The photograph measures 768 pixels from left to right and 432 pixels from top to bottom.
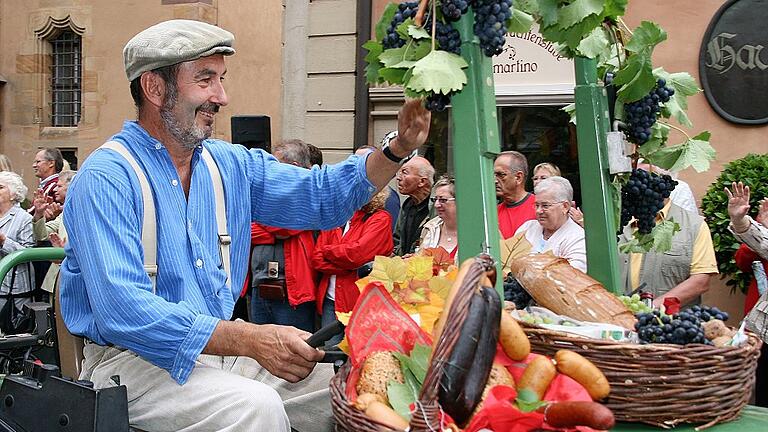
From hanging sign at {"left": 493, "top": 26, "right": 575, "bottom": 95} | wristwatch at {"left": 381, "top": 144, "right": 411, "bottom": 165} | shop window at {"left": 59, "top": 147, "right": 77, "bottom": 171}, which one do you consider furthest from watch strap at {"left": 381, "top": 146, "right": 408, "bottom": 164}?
shop window at {"left": 59, "top": 147, "right": 77, "bottom": 171}

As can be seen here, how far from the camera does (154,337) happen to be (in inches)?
95.5

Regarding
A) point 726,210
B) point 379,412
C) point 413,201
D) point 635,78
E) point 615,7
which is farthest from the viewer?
point 413,201

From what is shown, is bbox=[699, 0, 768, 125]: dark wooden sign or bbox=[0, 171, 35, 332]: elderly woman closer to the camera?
bbox=[0, 171, 35, 332]: elderly woman

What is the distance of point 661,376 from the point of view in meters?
2.05

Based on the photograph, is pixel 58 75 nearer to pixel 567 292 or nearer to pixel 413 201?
pixel 413 201

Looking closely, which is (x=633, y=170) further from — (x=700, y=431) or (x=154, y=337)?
(x=154, y=337)

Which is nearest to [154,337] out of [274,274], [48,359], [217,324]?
[217,324]

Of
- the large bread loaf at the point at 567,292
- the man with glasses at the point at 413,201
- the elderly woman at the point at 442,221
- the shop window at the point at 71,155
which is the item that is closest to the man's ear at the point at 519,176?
the elderly woman at the point at 442,221

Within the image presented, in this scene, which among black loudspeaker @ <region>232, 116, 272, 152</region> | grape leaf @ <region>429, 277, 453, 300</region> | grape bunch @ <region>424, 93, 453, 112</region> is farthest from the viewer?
black loudspeaker @ <region>232, 116, 272, 152</region>

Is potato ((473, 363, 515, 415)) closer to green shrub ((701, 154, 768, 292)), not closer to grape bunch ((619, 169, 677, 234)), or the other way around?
grape bunch ((619, 169, 677, 234))

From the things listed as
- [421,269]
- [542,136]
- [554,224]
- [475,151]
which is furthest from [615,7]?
[542,136]

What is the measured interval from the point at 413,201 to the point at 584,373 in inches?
163

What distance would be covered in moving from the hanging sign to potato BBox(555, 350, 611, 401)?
5.98m

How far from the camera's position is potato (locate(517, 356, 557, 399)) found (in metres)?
1.94
